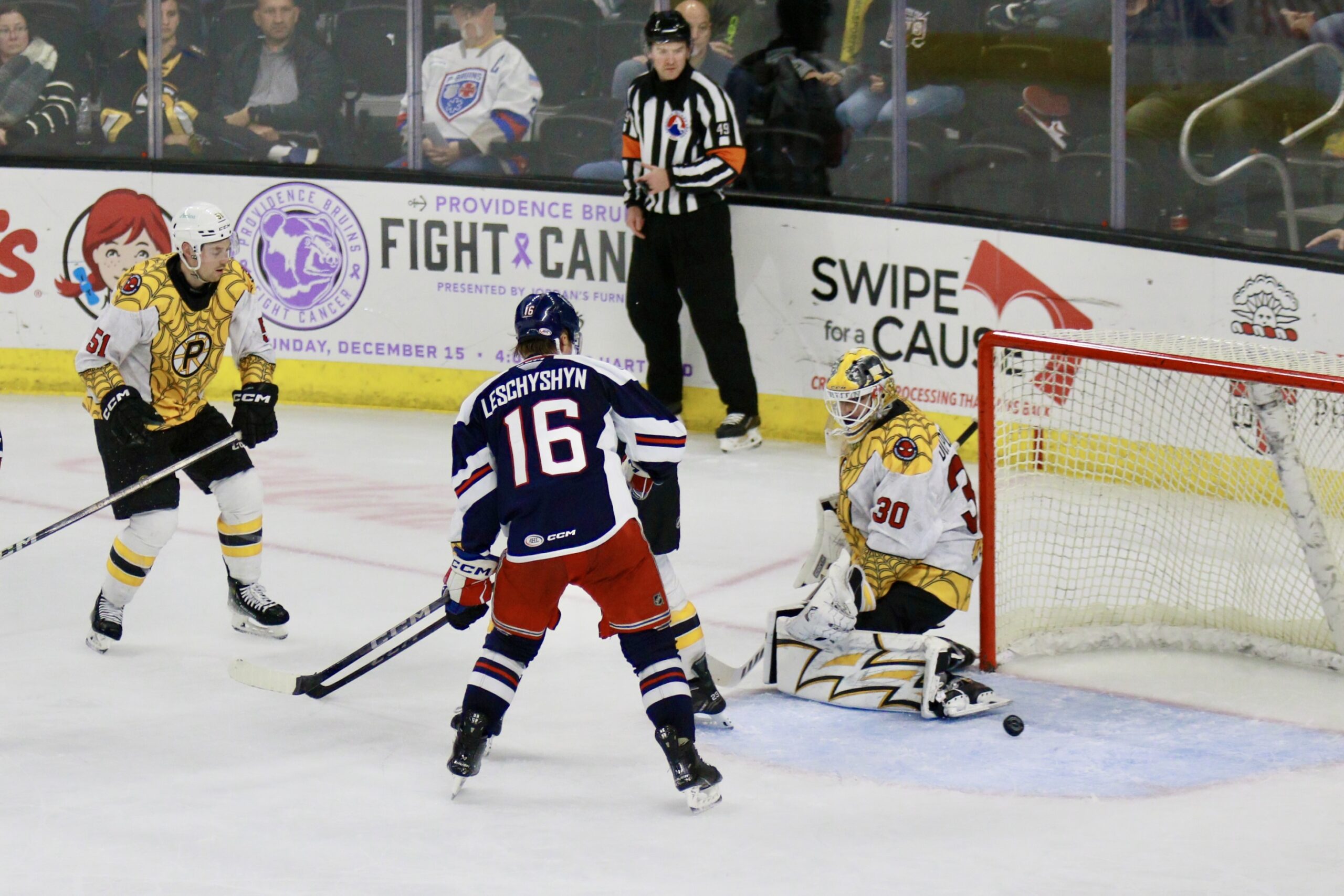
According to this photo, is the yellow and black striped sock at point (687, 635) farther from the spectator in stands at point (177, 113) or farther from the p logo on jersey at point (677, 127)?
the spectator in stands at point (177, 113)

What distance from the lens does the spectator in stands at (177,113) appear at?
7625 mm

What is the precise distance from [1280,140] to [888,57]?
149 centimetres

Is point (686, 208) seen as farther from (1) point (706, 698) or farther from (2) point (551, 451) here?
(2) point (551, 451)

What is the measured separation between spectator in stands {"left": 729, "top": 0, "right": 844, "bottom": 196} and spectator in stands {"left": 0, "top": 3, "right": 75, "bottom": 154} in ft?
9.61

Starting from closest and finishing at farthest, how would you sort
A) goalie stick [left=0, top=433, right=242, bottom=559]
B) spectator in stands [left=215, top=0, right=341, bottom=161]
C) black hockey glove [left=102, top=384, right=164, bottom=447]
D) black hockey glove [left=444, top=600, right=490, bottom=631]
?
black hockey glove [left=444, top=600, right=490, bottom=631], black hockey glove [left=102, top=384, right=164, bottom=447], goalie stick [left=0, top=433, right=242, bottom=559], spectator in stands [left=215, top=0, right=341, bottom=161]

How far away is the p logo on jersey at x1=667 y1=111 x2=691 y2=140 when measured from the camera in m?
6.67

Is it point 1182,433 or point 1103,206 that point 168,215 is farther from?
point 1182,433

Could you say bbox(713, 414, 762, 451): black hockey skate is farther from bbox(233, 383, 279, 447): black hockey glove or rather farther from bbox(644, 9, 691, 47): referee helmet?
bbox(233, 383, 279, 447): black hockey glove

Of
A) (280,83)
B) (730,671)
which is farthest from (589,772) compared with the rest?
(280,83)

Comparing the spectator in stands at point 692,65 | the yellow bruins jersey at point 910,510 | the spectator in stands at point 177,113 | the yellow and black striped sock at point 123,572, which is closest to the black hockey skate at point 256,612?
the yellow and black striped sock at point 123,572

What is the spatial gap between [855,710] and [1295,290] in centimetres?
247

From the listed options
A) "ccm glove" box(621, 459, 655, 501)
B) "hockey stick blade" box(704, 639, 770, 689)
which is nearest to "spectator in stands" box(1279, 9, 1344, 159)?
"hockey stick blade" box(704, 639, 770, 689)

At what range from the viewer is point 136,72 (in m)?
7.68

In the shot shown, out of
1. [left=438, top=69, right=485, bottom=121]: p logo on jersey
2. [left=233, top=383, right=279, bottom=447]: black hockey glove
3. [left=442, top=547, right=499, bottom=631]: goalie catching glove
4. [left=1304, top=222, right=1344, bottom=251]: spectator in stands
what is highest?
[left=438, top=69, right=485, bottom=121]: p logo on jersey
